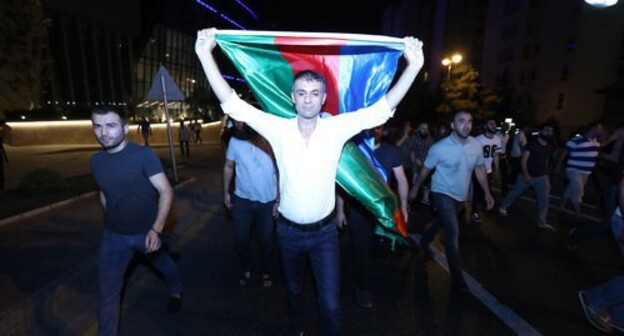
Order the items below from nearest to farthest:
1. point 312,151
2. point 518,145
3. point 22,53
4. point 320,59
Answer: point 312,151 < point 320,59 < point 518,145 < point 22,53

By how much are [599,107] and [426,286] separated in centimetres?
4702

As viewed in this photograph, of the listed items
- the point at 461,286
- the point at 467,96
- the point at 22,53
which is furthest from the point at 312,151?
the point at 467,96

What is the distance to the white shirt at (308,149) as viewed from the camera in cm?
286

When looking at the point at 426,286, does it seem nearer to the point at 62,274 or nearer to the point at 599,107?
the point at 62,274

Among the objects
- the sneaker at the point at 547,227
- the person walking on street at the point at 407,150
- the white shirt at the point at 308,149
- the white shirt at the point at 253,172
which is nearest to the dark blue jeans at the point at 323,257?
the white shirt at the point at 308,149

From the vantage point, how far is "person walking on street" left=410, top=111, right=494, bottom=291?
4461 millimetres

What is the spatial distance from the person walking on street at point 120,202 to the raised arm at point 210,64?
80 centimetres

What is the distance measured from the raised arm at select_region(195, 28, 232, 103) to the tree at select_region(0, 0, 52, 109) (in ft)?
74.4

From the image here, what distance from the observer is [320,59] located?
3531mm

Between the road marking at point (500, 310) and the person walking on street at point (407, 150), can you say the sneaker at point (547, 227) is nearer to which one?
the person walking on street at point (407, 150)

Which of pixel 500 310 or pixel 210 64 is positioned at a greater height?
pixel 210 64

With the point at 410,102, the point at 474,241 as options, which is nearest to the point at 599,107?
the point at 410,102

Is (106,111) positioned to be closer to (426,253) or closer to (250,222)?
(250,222)

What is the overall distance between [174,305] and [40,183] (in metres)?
6.09
